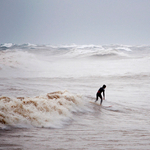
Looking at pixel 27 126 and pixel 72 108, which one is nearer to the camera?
pixel 27 126

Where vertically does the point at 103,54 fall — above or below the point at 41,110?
above

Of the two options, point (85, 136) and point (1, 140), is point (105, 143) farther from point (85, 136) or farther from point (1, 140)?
point (1, 140)

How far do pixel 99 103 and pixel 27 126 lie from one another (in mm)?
7280

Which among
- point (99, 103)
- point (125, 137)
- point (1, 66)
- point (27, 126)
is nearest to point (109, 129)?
point (125, 137)

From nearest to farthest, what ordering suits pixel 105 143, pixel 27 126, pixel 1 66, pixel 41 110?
pixel 105 143 < pixel 27 126 < pixel 41 110 < pixel 1 66

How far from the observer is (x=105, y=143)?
540 cm

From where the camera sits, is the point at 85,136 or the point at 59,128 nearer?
the point at 85,136

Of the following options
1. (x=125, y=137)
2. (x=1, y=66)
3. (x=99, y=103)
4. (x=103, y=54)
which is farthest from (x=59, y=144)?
(x=103, y=54)

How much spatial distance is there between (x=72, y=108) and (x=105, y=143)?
4813 mm

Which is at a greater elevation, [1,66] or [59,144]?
[1,66]

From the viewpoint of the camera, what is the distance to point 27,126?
6.32 m

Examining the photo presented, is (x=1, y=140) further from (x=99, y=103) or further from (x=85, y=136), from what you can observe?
(x=99, y=103)

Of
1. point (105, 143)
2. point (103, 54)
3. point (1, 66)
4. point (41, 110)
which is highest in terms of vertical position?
point (103, 54)

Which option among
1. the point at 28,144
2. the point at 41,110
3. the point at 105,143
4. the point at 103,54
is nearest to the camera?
the point at 28,144
